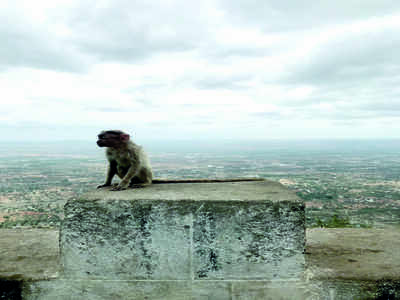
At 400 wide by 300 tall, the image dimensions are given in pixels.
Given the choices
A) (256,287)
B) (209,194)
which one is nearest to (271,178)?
(209,194)

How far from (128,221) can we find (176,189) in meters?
0.68

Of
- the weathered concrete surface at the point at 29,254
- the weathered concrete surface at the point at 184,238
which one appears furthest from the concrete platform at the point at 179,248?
the weathered concrete surface at the point at 29,254

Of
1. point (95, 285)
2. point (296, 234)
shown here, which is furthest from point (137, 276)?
point (296, 234)

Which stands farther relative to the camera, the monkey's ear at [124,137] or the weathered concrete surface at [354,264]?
the monkey's ear at [124,137]

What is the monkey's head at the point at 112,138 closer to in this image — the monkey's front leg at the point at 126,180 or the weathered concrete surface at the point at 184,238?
the monkey's front leg at the point at 126,180

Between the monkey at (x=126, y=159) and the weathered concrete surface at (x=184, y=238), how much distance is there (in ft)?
2.52

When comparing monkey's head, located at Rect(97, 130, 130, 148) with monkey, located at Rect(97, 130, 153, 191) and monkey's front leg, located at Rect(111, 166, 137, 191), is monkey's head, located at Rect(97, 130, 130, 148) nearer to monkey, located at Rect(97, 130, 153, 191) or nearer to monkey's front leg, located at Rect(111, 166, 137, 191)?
monkey, located at Rect(97, 130, 153, 191)

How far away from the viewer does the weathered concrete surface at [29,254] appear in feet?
9.09

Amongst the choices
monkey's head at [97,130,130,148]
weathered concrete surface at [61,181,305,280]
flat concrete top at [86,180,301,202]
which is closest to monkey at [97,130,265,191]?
monkey's head at [97,130,130,148]

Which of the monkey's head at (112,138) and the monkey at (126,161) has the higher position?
the monkey's head at (112,138)

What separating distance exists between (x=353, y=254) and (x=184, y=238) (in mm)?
1624

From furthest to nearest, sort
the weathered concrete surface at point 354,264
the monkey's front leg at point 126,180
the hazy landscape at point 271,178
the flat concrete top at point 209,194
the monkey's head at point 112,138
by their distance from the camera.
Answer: the hazy landscape at point 271,178, the monkey's head at point 112,138, the monkey's front leg at point 126,180, the flat concrete top at point 209,194, the weathered concrete surface at point 354,264

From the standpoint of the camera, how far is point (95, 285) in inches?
106

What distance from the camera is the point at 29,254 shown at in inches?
127
